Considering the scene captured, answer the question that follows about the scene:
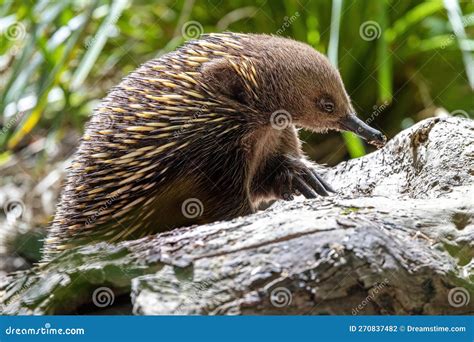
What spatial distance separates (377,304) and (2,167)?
375 centimetres

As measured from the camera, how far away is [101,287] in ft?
6.29

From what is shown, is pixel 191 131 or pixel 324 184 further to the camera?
pixel 324 184

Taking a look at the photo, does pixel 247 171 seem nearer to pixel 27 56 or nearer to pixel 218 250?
pixel 218 250

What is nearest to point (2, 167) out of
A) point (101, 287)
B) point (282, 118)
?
point (282, 118)
